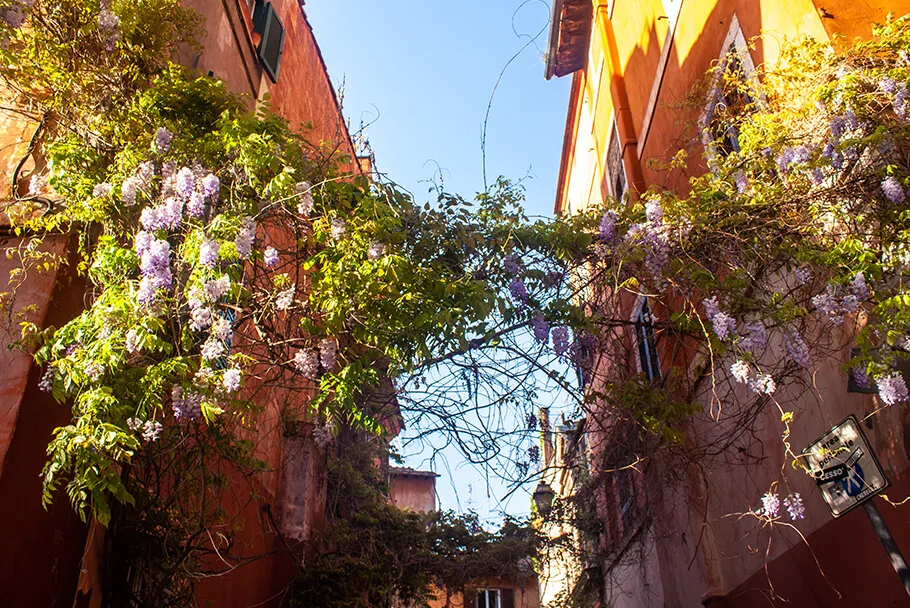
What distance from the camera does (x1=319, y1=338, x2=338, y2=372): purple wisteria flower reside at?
15.5ft

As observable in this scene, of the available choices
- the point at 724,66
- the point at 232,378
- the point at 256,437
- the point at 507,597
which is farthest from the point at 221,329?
the point at 507,597

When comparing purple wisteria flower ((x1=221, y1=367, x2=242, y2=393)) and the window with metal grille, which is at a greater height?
the window with metal grille

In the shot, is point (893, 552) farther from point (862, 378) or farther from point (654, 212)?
point (654, 212)

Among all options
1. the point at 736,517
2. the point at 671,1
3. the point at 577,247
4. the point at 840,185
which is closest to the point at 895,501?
the point at 840,185

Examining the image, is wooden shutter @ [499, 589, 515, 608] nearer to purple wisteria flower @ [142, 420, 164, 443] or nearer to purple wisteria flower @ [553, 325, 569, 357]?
purple wisteria flower @ [553, 325, 569, 357]

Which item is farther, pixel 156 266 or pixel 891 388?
pixel 156 266

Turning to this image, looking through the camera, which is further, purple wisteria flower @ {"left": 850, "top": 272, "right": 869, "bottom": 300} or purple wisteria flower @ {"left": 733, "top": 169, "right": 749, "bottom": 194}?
purple wisteria flower @ {"left": 733, "top": 169, "right": 749, "bottom": 194}

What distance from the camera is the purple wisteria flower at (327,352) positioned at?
15.5 ft

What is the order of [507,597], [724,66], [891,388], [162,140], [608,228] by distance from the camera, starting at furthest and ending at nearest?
[507,597] → [724,66] → [608,228] → [162,140] → [891,388]

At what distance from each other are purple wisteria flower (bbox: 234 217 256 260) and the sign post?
344cm

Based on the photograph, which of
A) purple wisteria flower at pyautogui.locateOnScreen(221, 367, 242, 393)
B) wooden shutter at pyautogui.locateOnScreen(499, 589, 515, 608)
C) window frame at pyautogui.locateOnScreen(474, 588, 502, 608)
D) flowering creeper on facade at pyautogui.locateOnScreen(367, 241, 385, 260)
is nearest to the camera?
purple wisteria flower at pyautogui.locateOnScreen(221, 367, 242, 393)

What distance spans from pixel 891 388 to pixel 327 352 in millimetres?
3199

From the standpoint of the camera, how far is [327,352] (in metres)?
4.73

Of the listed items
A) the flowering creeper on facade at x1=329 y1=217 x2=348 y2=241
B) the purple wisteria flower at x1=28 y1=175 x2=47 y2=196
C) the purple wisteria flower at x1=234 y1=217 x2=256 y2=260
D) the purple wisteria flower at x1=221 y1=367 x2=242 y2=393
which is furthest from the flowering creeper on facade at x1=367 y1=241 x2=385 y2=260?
the purple wisteria flower at x1=28 y1=175 x2=47 y2=196
